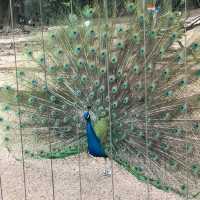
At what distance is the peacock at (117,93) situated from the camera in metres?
3.38

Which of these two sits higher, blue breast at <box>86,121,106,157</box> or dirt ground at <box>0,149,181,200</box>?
blue breast at <box>86,121,106,157</box>

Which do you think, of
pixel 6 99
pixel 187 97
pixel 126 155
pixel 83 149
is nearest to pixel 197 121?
pixel 187 97

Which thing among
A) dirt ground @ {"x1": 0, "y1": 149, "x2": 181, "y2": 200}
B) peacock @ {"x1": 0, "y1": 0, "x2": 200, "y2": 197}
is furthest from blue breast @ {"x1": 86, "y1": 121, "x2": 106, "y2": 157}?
dirt ground @ {"x1": 0, "y1": 149, "x2": 181, "y2": 200}

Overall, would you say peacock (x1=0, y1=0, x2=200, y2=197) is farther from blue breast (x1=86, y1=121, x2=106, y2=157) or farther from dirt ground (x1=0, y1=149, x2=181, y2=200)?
dirt ground (x1=0, y1=149, x2=181, y2=200)

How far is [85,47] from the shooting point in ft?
11.8

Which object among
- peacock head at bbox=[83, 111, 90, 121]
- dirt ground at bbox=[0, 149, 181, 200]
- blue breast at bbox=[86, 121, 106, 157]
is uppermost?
peacock head at bbox=[83, 111, 90, 121]

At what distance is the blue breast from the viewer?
3.39 meters

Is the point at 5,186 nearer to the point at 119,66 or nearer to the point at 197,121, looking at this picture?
the point at 119,66

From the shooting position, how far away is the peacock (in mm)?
3381

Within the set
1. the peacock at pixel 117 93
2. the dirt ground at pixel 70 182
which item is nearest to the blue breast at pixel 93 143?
the peacock at pixel 117 93

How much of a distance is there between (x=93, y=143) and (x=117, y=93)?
45 cm

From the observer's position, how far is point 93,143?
11.2 ft

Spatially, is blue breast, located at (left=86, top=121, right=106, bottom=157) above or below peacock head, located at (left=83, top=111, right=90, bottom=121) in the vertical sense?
below

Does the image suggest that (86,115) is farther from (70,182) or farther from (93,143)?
(70,182)
